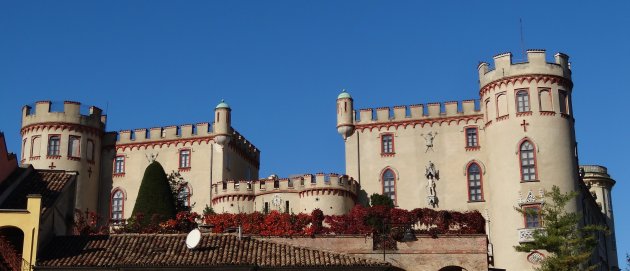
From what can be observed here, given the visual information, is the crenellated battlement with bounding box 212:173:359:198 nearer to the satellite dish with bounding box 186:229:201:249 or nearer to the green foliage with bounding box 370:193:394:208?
the green foliage with bounding box 370:193:394:208

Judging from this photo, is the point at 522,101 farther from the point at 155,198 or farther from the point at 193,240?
the point at 193,240

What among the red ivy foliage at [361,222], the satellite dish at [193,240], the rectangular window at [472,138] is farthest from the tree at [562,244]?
the rectangular window at [472,138]

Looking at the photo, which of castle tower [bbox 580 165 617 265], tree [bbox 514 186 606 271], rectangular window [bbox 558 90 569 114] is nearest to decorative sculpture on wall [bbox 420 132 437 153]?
rectangular window [bbox 558 90 569 114]

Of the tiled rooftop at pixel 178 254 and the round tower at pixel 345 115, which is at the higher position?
the round tower at pixel 345 115

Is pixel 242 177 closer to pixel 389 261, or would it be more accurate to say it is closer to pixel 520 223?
pixel 520 223

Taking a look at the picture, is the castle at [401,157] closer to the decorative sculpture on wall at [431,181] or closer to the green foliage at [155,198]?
the decorative sculpture on wall at [431,181]

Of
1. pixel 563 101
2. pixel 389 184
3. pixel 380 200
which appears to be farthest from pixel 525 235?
pixel 389 184

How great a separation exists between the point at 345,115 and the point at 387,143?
369 cm

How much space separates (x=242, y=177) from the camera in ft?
239

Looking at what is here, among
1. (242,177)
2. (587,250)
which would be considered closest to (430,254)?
(587,250)

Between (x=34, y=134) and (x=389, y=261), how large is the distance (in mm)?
34432

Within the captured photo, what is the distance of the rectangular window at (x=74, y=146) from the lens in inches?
2702

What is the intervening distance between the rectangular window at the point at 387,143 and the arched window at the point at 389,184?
1510mm

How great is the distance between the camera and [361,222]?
53.3 m
